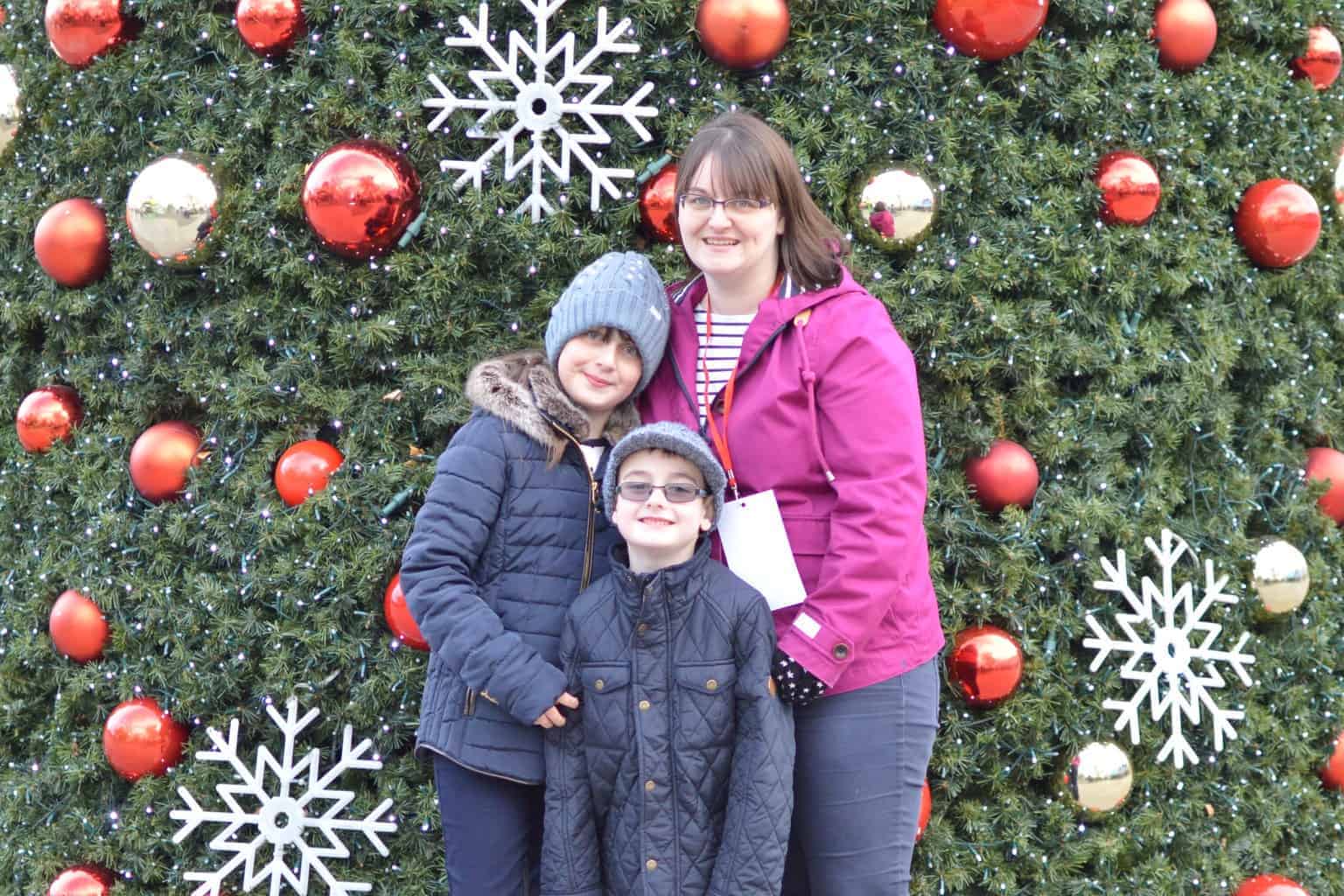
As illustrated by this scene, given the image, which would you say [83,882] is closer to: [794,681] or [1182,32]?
[794,681]

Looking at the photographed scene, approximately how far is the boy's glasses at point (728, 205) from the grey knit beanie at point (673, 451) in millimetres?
392

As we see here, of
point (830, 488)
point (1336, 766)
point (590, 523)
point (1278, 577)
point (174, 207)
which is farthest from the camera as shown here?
point (1336, 766)

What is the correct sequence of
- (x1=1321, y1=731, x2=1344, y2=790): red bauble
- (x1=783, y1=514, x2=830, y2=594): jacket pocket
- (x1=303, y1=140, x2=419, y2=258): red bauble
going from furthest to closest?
1. (x1=1321, y1=731, x2=1344, y2=790): red bauble
2. (x1=303, y1=140, x2=419, y2=258): red bauble
3. (x1=783, y1=514, x2=830, y2=594): jacket pocket

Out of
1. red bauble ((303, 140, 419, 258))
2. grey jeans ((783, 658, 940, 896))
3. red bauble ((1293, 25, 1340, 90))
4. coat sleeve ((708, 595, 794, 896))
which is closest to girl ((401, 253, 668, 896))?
coat sleeve ((708, 595, 794, 896))

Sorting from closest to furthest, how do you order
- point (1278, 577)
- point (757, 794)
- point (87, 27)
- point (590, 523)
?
point (757, 794), point (590, 523), point (87, 27), point (1278, 577)

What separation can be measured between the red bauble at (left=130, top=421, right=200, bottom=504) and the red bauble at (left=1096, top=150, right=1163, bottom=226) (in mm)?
2453

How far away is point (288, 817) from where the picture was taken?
3068 millimetres

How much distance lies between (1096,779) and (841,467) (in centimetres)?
150

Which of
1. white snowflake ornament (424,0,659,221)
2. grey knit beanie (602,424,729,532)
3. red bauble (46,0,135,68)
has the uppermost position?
red bauble (46,0,135,68)

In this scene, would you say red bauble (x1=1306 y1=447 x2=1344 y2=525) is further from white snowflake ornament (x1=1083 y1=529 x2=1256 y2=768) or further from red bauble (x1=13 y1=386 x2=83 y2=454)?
red bauble (x1=13 y1=386 x2=83 y2=454)

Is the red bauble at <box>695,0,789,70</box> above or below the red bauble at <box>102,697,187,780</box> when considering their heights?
above

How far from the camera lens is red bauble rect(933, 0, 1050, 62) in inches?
120

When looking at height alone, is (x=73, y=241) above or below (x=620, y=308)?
above

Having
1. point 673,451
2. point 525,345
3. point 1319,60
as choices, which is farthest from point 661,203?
point 1319,60
